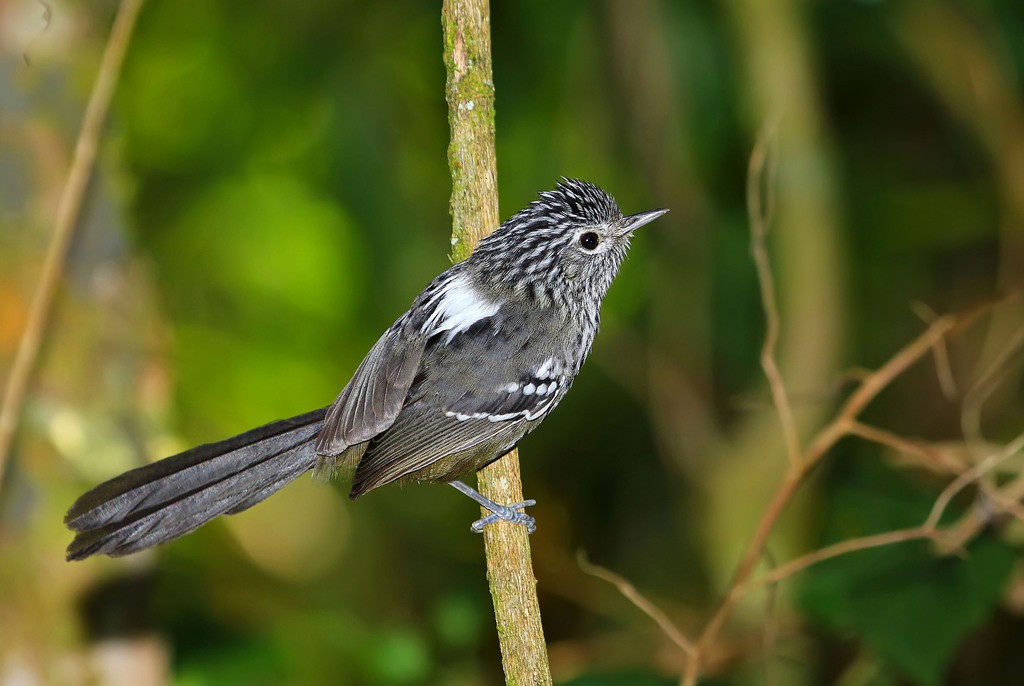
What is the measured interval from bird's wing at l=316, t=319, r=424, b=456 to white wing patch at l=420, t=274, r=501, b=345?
73mm

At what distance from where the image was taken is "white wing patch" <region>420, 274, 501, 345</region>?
318cm

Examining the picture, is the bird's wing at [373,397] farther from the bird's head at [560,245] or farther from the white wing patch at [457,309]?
the bird's head at [560,245]

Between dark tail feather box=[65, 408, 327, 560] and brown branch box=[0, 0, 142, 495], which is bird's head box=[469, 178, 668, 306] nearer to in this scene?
dark tail feather box=[65, 408, 327, 560]

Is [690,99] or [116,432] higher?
[690,99]

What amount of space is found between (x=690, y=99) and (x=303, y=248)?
2.52 meters

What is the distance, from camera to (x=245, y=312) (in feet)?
20.7

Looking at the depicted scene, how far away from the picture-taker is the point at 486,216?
3.11 m

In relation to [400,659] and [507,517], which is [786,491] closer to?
[507,517]

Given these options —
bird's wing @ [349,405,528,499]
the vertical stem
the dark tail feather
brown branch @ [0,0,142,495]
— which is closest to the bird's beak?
the vertical stem

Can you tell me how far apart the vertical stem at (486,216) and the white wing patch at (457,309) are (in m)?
0.12

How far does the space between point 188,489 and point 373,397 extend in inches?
23.6

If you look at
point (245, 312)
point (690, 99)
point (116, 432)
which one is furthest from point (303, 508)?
point (690, 99)

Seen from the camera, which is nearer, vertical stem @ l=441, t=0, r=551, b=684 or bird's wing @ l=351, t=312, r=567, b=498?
vertical stem @ l=441, t=0, r=551, b=684

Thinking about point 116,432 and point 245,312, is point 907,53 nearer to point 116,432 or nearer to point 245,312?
point 245,312
